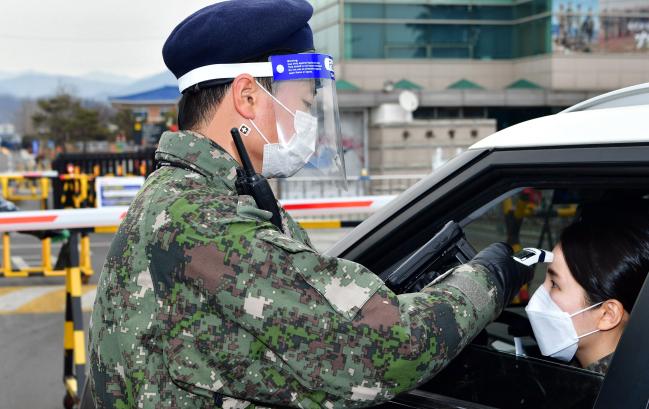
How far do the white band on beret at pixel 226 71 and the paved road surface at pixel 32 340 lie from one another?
4487mm

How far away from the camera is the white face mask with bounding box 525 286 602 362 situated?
207cm

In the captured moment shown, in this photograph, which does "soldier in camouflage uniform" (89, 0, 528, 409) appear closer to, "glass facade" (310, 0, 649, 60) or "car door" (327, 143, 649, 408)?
"car door" (327, 143, 649, 408)

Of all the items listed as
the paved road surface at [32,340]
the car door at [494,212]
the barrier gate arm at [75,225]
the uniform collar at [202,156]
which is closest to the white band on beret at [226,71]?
the uniform collar at [202,156]

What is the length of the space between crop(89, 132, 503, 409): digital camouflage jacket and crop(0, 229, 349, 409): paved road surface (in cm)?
448

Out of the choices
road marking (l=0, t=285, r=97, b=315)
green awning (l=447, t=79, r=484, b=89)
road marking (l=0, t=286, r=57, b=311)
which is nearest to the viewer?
road marking (l=0, t=285, r=97, b=315)

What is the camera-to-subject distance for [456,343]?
1452mm

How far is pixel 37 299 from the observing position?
9.16m

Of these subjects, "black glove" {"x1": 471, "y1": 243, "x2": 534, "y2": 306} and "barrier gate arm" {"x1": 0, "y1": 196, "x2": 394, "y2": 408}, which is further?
"barrier gate arm" {"x1": 0, "y1": 196, "x2": 394, "y2": 408}

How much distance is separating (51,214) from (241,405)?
11.5 ft

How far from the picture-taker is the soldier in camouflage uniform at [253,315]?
1381mm

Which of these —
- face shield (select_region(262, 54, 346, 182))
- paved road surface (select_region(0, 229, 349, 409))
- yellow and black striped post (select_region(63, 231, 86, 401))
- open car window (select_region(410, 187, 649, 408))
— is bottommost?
paved road surface (select_region(0, 229, 349, 409))

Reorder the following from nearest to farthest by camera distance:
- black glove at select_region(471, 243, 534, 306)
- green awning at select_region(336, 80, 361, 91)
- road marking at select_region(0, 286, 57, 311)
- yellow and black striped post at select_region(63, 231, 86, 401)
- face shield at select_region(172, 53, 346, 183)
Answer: black glove at select_region(471, 243, 534, 306)
face shield at select_region(172, 53, 346, 183)
yellow and black striped post at select_region(63, 231, 86, 401)
road marking at select_region(0, 286, 57, 311)
green awning at select_region(336, 80, 361, 91)

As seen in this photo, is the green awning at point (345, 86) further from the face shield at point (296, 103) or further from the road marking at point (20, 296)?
the face shield at point (296, 103)

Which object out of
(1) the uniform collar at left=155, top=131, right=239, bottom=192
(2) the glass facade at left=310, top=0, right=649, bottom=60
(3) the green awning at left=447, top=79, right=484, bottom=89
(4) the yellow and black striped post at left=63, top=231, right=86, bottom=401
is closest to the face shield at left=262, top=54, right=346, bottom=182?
(1) the uniform collar at left=155, top=131, right=239, bottom=192
